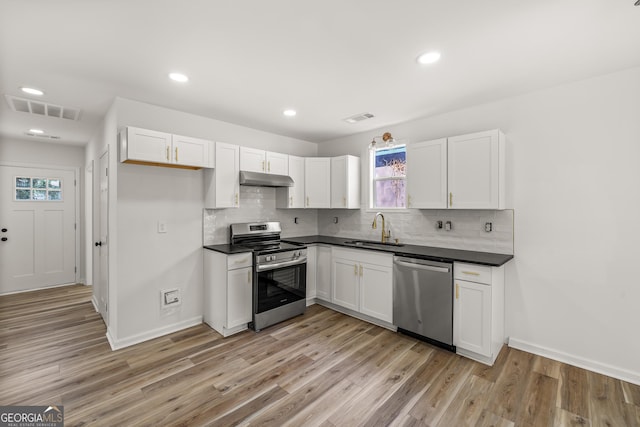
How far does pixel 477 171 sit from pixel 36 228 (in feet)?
22.3

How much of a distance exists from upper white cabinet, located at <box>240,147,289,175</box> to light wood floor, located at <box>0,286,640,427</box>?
6.74 ft

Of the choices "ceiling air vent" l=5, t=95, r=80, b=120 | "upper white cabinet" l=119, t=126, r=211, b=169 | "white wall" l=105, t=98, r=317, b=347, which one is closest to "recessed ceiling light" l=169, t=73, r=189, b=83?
"upper white cabinet" l=119, t=126, r=211, b=169

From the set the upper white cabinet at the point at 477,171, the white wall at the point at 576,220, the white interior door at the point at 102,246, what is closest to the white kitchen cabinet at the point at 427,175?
the upper white cabinet at the point at 477,171

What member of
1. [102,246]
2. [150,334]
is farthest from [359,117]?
[102,246]

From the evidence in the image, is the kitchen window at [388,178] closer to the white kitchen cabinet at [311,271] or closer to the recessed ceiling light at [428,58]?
the white kitchen cabinet at [311,271]

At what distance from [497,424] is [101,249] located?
14.7 feet

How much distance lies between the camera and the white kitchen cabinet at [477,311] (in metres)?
2.61

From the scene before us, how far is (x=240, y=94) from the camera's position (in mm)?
2898

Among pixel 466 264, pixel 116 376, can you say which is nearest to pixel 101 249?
pixel 116 376

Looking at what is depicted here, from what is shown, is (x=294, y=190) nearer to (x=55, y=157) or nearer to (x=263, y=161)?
(x=263, y=161)

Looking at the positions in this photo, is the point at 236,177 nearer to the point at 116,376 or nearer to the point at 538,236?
the point at 116,376

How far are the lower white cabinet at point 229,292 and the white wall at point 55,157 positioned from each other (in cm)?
361

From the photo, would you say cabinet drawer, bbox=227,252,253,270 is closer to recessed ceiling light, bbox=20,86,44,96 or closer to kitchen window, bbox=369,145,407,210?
kitchen window, bbox=369,145,407,210

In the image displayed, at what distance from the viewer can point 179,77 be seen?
252cm
